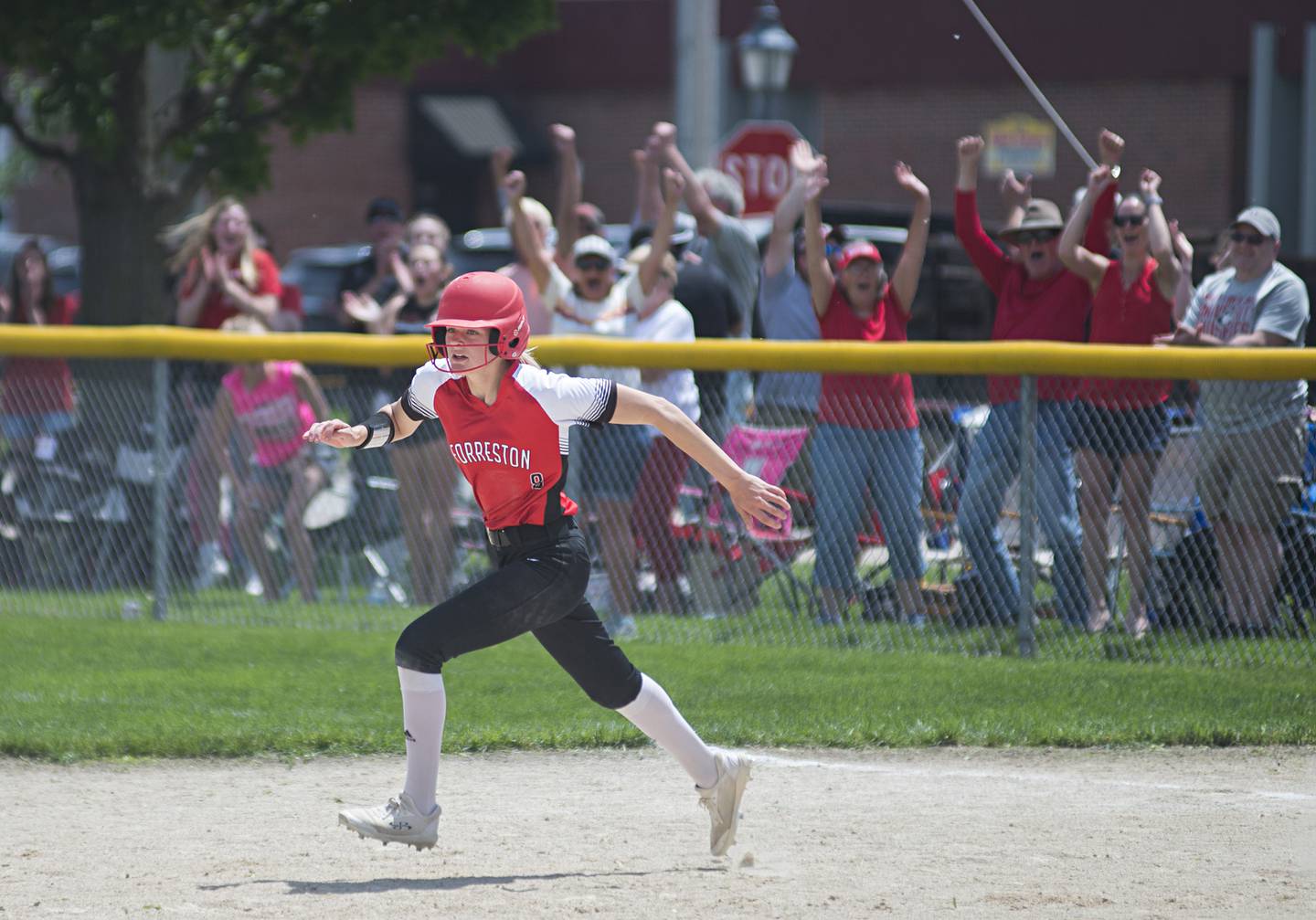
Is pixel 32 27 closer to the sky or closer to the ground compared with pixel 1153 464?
closer to the sky

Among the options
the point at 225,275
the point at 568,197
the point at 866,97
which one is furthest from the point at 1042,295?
the point at 866,97

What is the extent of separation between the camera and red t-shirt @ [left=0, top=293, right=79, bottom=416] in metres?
9.88

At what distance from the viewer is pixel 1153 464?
8484mm

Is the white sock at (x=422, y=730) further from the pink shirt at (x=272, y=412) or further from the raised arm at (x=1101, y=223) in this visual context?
the raised arm at (x=1101, y=223)

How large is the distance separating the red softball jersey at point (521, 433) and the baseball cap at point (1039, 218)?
451 centimetres

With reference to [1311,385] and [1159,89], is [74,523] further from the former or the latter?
[1159,89]

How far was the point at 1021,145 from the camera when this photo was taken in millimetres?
25000

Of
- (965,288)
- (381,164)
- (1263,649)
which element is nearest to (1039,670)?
(1263,649)

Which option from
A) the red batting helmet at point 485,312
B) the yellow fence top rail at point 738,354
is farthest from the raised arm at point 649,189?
the red batting helmet at point 485,312

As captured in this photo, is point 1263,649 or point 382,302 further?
point 382,302

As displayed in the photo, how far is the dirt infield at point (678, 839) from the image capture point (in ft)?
16.3

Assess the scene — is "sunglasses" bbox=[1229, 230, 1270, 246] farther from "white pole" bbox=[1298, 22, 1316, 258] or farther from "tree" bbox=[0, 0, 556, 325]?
"white pole" bbox=[1298, 22, 1316, 258]

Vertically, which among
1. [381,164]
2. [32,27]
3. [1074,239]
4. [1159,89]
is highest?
[32,27]

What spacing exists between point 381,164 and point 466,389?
2740cm
